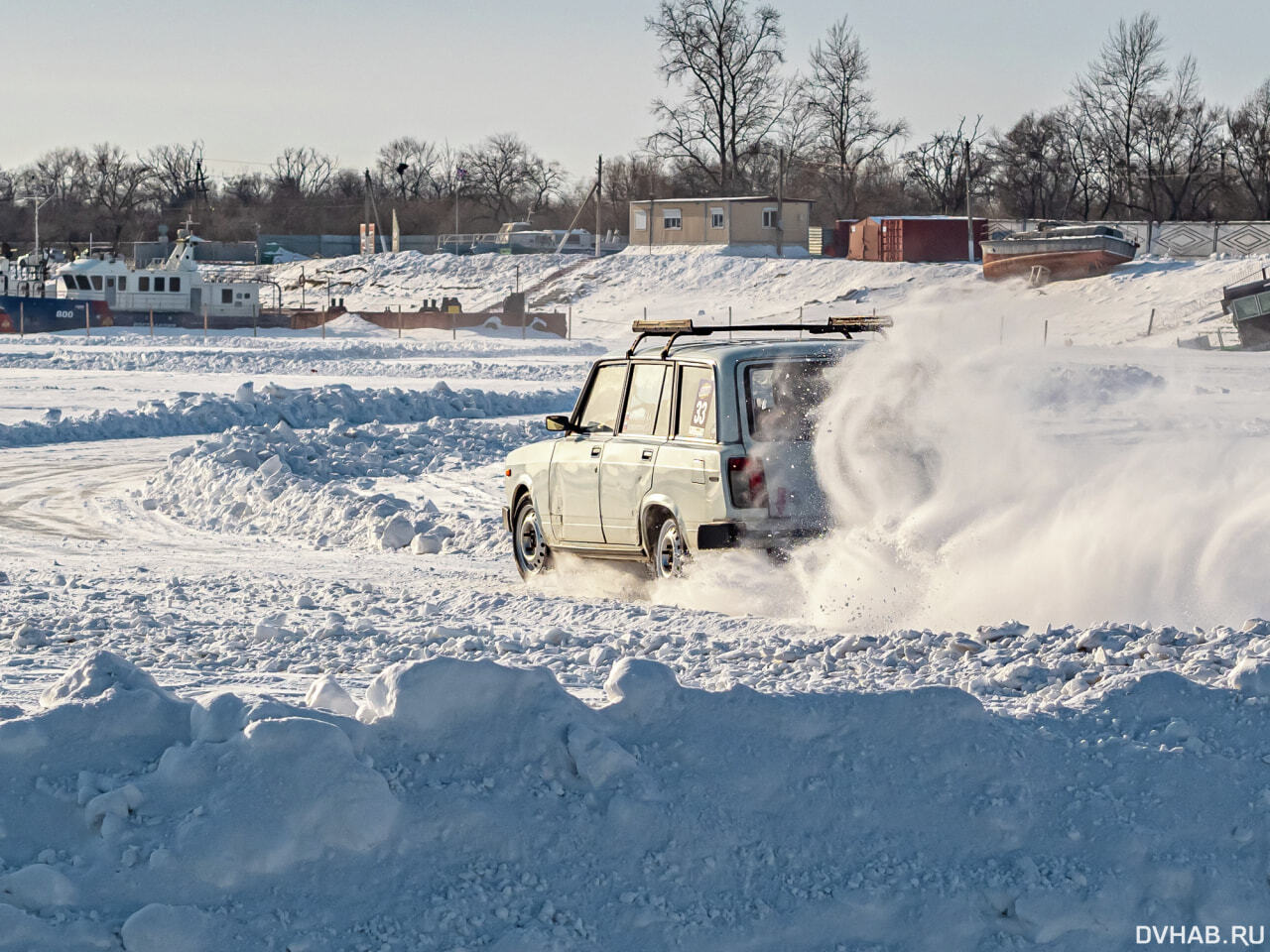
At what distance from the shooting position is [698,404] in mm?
9852

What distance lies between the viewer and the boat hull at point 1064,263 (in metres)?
63.0

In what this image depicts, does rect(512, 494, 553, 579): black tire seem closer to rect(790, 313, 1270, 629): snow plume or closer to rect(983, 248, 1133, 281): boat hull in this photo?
rect(790, 313, 1270, 629): snow plume

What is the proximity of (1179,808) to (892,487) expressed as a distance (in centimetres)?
435

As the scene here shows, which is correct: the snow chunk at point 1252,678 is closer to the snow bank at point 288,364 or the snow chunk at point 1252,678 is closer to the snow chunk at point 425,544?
the snow chunk at point 425,544

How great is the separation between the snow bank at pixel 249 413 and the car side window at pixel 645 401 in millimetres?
15113

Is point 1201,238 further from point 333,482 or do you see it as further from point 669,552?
point 669,552

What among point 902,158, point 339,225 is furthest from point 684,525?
point 339,225

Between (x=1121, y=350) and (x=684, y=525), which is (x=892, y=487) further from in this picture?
(x=1121, y=350)

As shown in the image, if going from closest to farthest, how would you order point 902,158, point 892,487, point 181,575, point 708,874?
point 708,874 < point 892,487 < point 181,575 < point 902,158

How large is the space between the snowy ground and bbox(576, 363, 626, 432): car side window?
106 cm

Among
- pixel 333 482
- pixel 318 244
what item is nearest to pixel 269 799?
pixel 333 482

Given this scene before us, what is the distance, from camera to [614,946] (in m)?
4.73

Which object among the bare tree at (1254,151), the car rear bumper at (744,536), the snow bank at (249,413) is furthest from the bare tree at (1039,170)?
the car rear bumper at (744,536)

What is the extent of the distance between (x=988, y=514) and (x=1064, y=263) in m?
56.8
